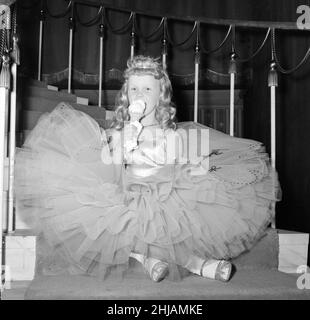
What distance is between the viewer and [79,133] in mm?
1506

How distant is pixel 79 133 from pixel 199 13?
100 inches

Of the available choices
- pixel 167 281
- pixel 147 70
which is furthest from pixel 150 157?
pixel 167 281

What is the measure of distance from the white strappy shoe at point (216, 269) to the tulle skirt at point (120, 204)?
0.10 ft

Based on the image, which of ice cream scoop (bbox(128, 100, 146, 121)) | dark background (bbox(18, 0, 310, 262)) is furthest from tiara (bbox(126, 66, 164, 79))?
dark background (bbox(18, 0, 310, 262))

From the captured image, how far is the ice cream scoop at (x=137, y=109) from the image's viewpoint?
1646 mm

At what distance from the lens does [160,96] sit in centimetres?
175

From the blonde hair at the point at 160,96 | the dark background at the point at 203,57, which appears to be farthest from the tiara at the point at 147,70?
the dark background at the point at 203,57

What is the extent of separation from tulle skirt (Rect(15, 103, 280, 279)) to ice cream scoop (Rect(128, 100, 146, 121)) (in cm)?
20

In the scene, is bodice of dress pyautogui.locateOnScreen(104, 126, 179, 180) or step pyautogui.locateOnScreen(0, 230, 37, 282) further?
bodice of dress pyautogui.locateOnScreen(104, 126, 179, 180)

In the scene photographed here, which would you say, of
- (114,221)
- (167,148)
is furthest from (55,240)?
(167,148)

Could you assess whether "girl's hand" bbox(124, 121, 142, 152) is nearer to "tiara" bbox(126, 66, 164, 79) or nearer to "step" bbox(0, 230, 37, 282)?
"tiara" bbox(126, 66, 164, 79)

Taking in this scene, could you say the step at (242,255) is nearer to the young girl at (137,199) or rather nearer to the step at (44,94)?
the young girl at (137,199)

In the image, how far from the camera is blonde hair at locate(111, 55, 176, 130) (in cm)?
172

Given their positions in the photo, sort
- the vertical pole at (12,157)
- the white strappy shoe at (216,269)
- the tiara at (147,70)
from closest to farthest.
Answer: the white strappy shoe at (216,269)
the vertical pole at (12,157)
the tiara at (147,70)
